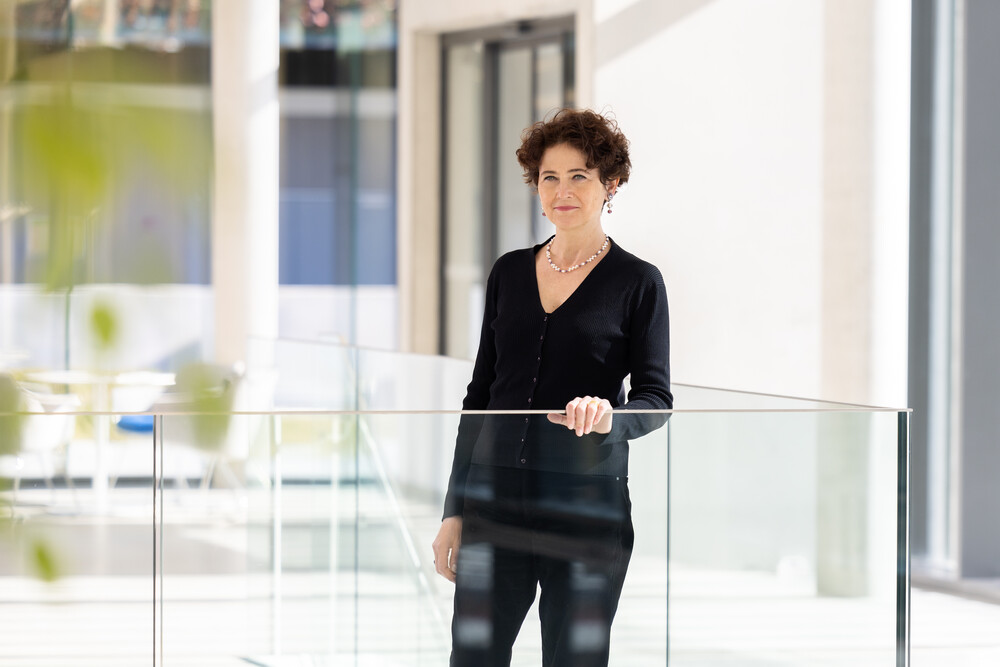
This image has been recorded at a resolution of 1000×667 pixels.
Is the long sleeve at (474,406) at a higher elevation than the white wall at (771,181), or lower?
lower

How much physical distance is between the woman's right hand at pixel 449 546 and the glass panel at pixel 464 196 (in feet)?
17.2

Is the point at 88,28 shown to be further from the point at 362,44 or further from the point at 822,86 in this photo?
the point at 362,44

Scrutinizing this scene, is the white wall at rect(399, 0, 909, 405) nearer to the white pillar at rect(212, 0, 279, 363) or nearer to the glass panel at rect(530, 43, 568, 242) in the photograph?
the glass panel at rect(530, 43, 568, 242)

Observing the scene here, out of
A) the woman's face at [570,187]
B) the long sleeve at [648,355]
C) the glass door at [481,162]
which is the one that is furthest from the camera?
the glass door at [481,162]

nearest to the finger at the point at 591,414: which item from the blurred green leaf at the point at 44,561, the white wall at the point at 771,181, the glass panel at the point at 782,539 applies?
the glass panel at the point at 782,539

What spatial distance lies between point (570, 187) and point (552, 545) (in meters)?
0.67

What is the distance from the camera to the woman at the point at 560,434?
77.2 inches

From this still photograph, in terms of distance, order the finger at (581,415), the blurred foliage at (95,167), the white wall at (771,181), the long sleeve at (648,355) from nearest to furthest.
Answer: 1. the blurred foliage at (95,167)
2. the finger at (581,415)
3. the long sleeve at (648,355)
4. the white wall at (771,181)

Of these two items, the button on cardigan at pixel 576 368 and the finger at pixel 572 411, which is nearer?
the finger at pixel 572 411

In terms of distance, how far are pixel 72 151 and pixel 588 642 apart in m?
1.75

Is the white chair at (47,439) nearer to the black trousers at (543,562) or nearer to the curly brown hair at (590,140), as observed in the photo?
the black trousers at (543,562)

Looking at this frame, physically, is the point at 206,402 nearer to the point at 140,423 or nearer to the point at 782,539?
the point at 140,423

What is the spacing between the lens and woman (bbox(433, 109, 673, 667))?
6.44 ft

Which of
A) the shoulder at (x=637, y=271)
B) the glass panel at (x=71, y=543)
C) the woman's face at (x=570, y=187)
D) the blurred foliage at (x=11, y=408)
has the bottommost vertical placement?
the glass panel at (x=71, y=543)
